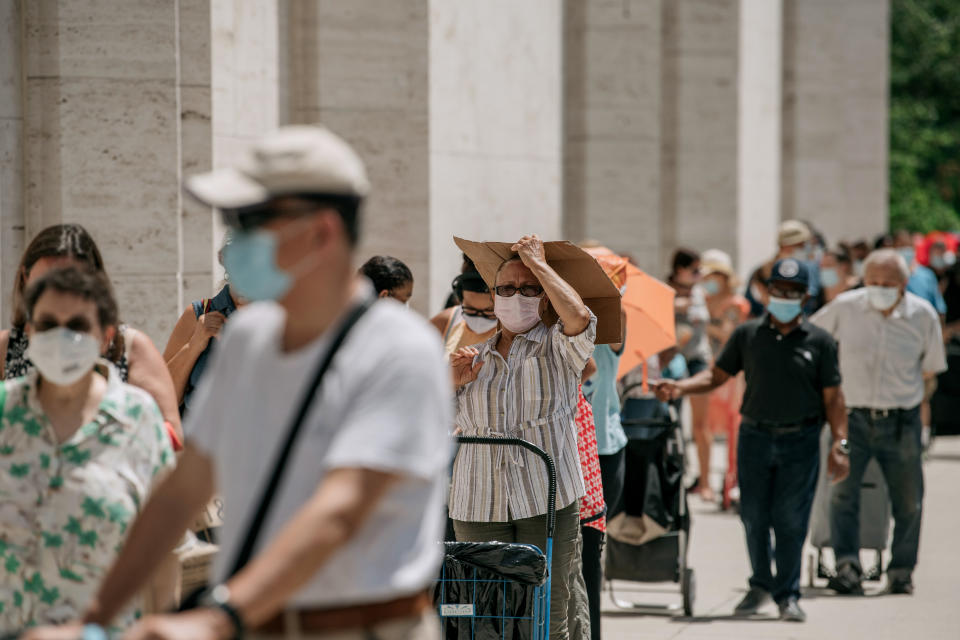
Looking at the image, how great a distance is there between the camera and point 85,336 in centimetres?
385

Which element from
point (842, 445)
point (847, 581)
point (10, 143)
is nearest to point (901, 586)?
point (847, 581)

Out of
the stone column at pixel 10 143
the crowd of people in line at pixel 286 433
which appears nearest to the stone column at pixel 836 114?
the stone column at pixel 10 143

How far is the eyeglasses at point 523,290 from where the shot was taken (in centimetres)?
605

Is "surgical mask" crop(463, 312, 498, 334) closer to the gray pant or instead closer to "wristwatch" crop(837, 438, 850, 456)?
the gray pant

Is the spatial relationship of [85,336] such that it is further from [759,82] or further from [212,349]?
[759,82]

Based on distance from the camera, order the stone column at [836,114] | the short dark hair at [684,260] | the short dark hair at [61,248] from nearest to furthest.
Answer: the short dark hair at [61,248], the short dark hair at [684,260], the stone column at [836,114]

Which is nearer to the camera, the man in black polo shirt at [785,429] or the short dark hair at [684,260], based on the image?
the man in black polo shirt at [785,429]

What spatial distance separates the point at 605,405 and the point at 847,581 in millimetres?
2396

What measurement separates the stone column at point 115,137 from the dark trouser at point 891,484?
3998 millimetres

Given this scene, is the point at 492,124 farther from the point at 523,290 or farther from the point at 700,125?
the point at 523,290

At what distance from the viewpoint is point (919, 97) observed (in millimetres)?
40250

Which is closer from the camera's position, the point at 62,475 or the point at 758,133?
the point at 62,475

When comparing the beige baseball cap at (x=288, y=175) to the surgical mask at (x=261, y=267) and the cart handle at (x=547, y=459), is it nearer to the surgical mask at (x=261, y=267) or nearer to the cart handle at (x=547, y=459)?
the surgical mask at (x=261, y=267)

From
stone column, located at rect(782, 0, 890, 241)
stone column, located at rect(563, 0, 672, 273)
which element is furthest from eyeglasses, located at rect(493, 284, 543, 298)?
stone column, located at rect(782, 0, 890, 241)
